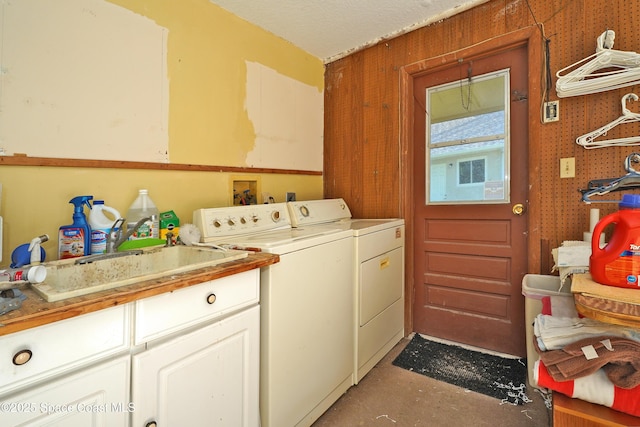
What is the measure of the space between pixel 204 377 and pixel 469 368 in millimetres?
1737

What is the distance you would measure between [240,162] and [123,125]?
739 millimetres

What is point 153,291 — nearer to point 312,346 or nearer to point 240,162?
point 312,346

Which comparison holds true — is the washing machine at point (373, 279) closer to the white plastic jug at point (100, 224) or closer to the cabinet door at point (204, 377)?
the cabinet door at point (204, 377)

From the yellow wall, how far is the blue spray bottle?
3.6 inches

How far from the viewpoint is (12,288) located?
2.94 feet

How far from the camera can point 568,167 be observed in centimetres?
183

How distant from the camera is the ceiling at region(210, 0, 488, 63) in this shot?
2043 mm

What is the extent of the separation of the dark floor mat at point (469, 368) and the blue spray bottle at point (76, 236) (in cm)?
197

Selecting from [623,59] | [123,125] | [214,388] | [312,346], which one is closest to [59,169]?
[123,125]

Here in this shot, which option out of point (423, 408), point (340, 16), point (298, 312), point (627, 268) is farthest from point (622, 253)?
point (340, 16)

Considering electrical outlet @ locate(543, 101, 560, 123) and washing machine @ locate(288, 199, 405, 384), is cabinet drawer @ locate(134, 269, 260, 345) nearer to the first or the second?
washing machine @ locate(288, 199, 405, 384)

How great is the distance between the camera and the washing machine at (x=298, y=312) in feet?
4.38

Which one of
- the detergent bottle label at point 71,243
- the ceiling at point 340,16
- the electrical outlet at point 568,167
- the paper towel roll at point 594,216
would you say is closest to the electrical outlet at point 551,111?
the electrical outlet at point 568,167

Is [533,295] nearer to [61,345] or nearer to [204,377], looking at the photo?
[204,377]
